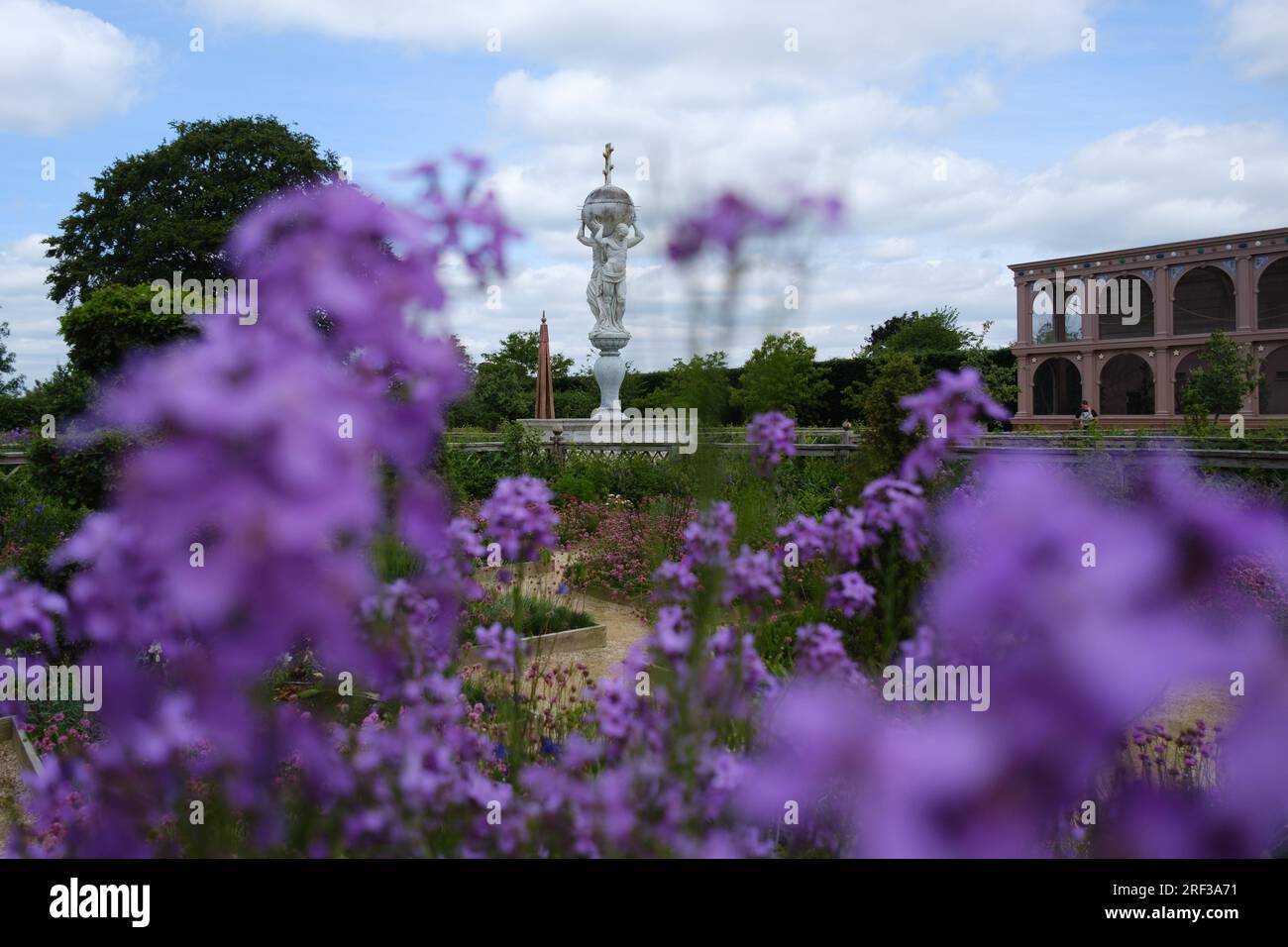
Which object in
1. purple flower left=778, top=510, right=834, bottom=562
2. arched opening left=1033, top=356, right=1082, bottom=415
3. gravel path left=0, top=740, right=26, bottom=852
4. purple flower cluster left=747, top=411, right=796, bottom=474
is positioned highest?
arched opening left=1033, top=356, right=1082, bottom=415

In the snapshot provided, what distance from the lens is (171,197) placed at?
2498cm

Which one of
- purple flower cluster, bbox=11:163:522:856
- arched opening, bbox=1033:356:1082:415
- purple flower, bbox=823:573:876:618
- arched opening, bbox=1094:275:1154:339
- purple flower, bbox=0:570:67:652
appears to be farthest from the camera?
arched opening, bbox=1033:356:1082:415

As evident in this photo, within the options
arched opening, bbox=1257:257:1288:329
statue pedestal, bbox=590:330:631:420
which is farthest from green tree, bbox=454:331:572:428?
arched opening, bbox=1257:257:1288:329

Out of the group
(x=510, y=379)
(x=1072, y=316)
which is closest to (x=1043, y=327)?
(x=1072, y=316)

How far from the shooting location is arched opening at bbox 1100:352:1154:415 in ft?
132

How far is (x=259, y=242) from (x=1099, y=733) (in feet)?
4.62

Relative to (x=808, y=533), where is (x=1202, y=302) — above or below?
above

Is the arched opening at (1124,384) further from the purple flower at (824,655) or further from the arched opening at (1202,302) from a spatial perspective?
the purple flower at (824,655)

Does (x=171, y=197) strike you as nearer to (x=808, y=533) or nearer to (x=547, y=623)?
(x=547, y=623)

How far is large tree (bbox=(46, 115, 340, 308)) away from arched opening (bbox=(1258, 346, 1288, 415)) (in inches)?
1494

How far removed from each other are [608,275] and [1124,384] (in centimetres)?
3171

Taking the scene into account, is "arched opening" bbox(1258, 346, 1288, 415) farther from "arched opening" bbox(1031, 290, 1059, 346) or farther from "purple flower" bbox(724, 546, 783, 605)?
"purple flower" bbox(724, 546, 783, 605)
